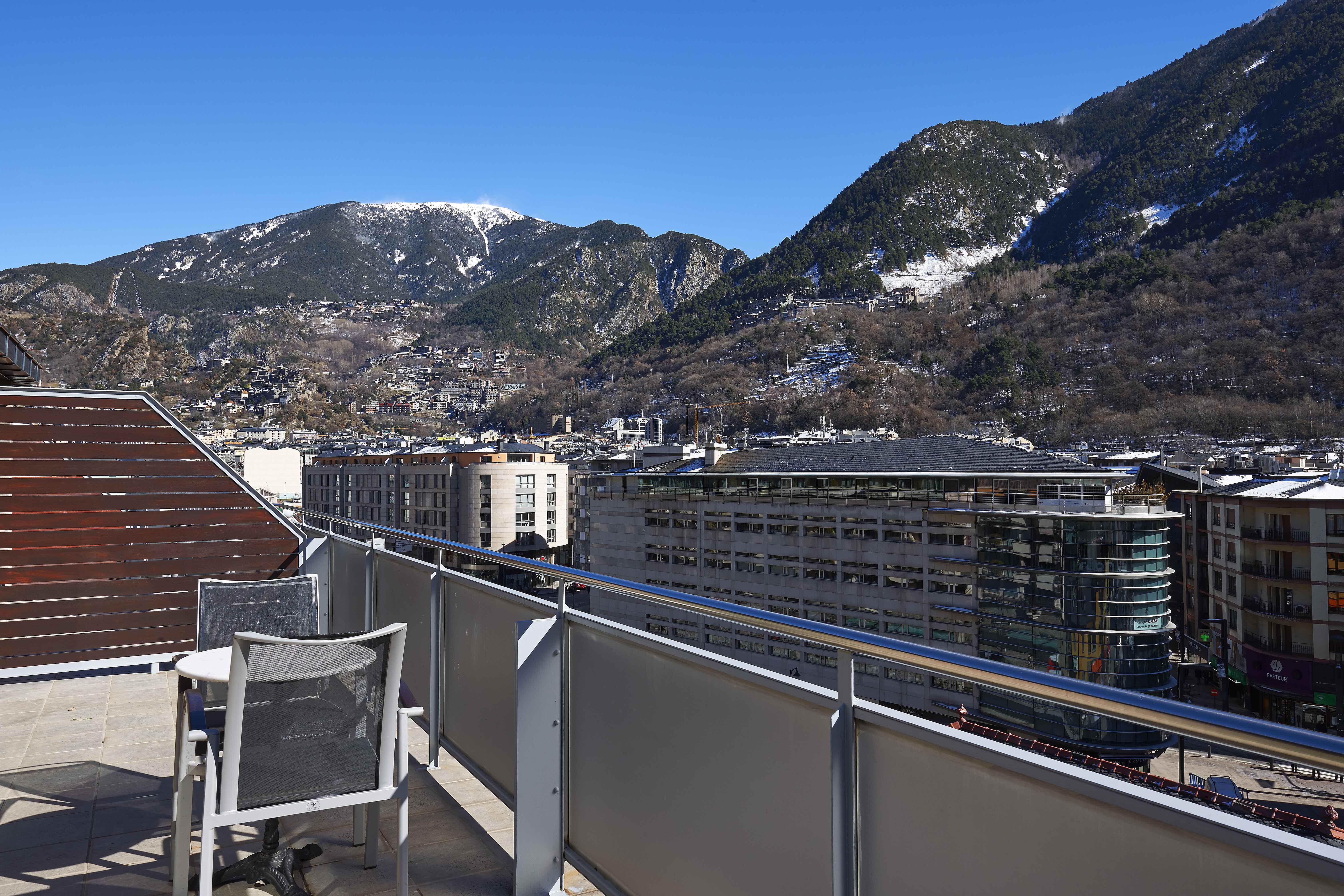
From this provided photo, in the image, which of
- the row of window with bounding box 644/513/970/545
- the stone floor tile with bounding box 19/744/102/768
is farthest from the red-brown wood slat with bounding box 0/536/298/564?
the row of window with bounding box 644/513/970/545

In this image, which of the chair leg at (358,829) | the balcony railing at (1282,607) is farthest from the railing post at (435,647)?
the balcony railing at (1282,607)

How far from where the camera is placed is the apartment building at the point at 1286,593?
1115 inches

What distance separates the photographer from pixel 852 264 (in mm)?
120125

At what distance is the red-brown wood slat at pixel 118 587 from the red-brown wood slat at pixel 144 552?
4.3 inches

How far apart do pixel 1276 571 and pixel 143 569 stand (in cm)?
3529

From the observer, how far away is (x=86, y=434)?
505cm

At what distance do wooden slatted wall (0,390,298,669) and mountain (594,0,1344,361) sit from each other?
11068 centimetres

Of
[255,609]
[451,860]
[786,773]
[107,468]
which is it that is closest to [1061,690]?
[786,773]

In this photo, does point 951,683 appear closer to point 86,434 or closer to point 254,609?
point 254,609

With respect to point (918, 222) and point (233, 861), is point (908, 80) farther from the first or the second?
point (233, 861)

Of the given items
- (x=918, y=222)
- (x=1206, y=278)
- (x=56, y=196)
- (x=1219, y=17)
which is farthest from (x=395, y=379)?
(x=1219, y=17)

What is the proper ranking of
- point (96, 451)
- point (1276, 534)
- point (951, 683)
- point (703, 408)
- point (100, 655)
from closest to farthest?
point (951, 683)
point (100, 655)
point (96, 451)
point (1276, 534)
point (703, 408)

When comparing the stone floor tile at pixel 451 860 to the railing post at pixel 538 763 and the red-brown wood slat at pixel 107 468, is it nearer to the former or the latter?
the railing post at pixel 538 763

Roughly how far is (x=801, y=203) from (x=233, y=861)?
499ft
